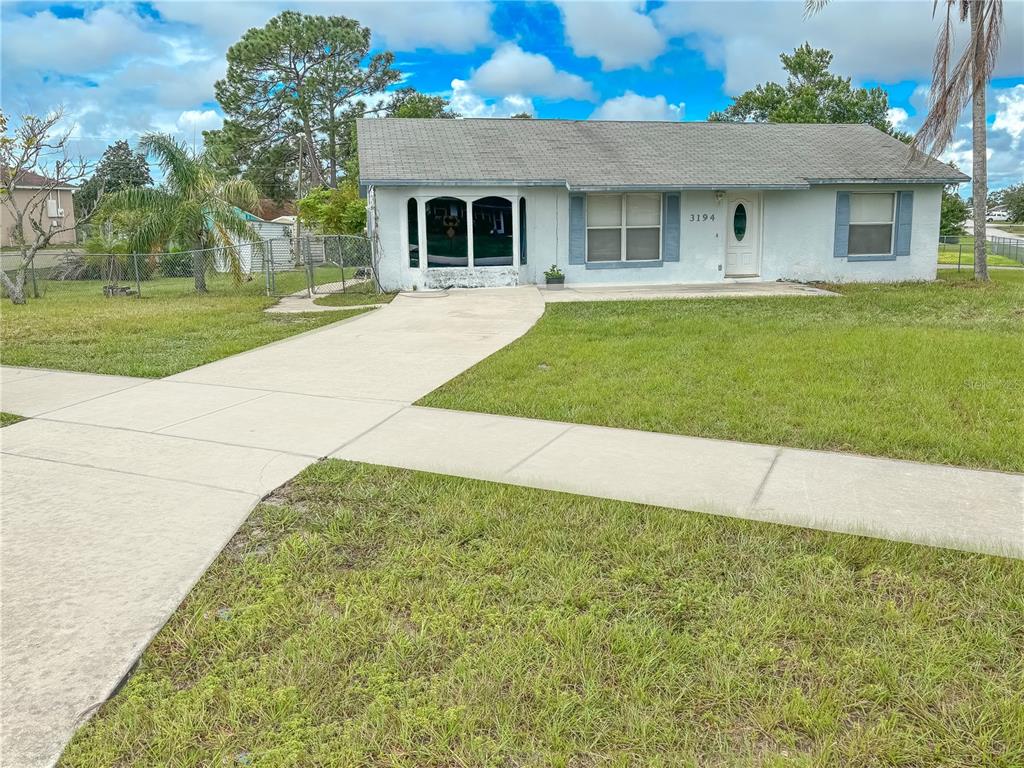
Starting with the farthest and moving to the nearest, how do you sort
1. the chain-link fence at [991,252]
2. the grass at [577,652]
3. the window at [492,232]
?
the chain-link fence at [991,252]
the window at [492,232]
the grass at [577,652]

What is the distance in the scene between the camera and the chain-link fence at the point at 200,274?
59.2ft

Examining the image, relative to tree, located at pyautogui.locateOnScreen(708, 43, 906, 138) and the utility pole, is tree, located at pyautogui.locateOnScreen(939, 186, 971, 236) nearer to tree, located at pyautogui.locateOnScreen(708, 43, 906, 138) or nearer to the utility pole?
tree, located at pyautogui.locateOnScreen(708, 43, 906, 138)

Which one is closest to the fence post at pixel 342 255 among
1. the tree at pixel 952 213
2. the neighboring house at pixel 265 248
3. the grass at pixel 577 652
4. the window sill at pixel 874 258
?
the neighboring house at pixel 265 248

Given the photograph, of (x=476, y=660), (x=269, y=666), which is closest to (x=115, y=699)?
(x=269, y=666)

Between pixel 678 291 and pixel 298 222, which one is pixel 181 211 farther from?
pixel 298 222

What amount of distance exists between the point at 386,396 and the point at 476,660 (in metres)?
4.37

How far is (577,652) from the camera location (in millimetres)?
2779

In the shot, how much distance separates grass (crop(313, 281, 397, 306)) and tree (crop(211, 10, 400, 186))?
27130mm

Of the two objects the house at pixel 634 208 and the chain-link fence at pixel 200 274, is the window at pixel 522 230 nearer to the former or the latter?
the house at pixel 634 208

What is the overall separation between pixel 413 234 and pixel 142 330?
260 inches

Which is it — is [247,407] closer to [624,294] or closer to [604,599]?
[604,599]

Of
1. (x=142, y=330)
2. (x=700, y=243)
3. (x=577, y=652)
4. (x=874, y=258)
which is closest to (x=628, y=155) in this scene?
(x=700, y=243)

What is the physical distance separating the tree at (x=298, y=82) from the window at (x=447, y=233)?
91.8ft

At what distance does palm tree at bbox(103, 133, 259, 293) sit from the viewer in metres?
19.2
